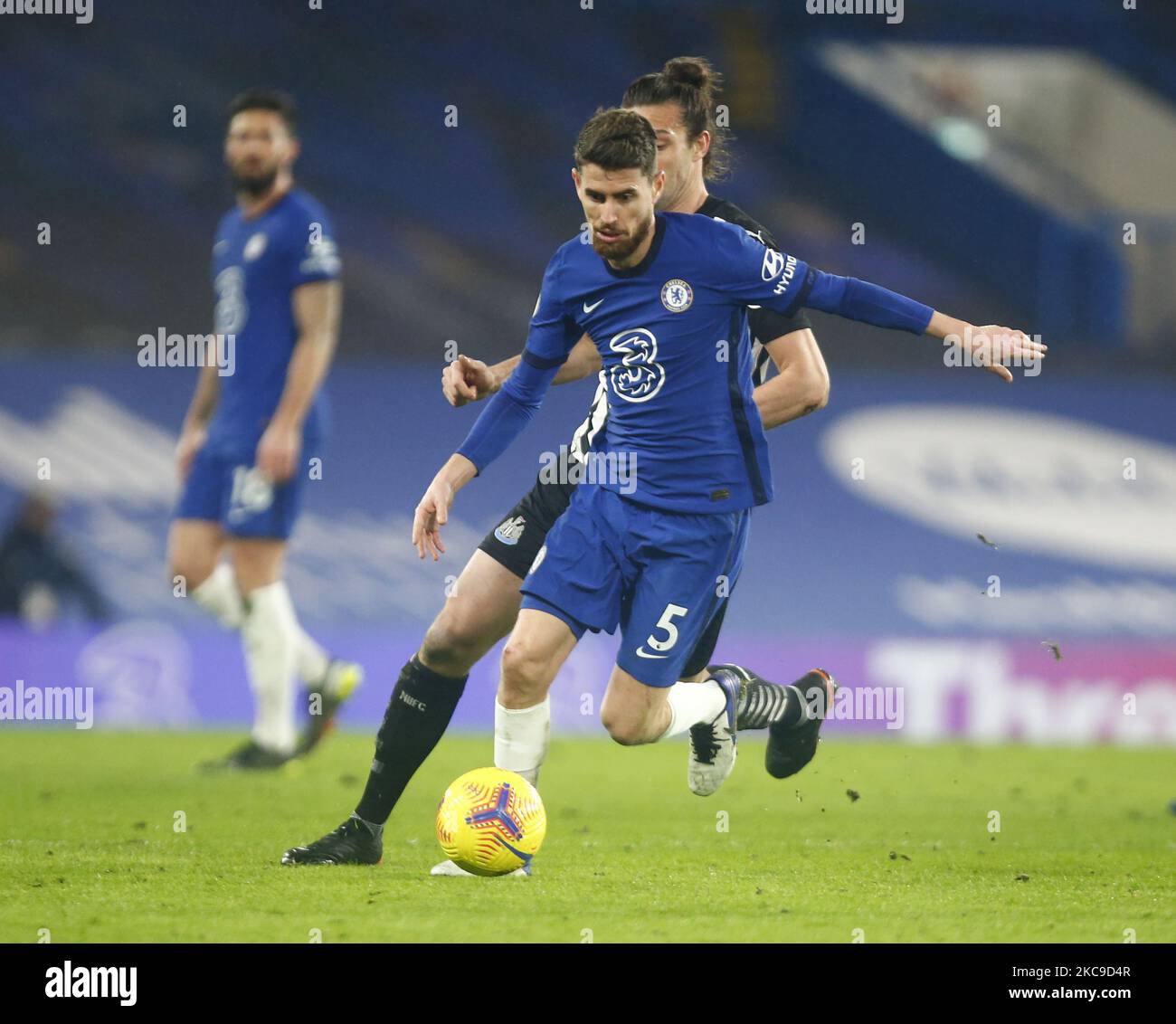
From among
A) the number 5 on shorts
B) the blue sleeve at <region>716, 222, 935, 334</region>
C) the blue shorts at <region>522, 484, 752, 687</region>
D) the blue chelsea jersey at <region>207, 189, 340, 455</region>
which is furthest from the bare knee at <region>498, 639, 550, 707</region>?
the blue chelsea jersey at <region>207, 189, 340, 455</region>

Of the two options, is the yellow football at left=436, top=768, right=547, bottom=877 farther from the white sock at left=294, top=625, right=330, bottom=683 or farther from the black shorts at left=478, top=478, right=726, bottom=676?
the white sock at left=294, top=625, right=330, bottom=683

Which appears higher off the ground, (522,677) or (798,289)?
(798,289)

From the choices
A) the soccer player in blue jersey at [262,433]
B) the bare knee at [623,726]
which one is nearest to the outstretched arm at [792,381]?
the bare knee at [623,726]

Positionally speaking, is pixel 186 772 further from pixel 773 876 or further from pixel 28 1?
pixel 28 1

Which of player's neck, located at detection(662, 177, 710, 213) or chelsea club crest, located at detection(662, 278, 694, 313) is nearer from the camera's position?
chelsea club crest, located at detection(662, 278, 694, 313)

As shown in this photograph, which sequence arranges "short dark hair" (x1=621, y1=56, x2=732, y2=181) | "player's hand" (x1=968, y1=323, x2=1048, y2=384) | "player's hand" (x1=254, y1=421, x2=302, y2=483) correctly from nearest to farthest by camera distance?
"player's hand" (x1=968, y1=323, x2=1048, y2=384) < "short dark hair" (x1=621, y1=56, x2=732, y2=181) < "player's hand" (x1=254, y1=421, x2=302, y2=483)

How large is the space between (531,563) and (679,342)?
0.84m

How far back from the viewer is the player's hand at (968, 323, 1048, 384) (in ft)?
16.1

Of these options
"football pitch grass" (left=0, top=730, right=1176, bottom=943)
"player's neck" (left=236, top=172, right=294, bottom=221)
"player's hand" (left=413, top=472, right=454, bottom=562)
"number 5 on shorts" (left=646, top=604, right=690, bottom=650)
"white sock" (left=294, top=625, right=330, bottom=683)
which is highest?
"player's neck" (left=236, top=172, right=294, bottom=221)

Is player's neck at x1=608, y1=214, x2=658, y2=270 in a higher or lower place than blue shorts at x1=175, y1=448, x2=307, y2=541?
lower

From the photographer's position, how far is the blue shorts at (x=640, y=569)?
5258 mm

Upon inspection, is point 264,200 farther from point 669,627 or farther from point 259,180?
point 669,627

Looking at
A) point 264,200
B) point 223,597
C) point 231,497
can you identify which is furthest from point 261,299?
point 223,597

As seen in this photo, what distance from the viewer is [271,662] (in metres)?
8.79
